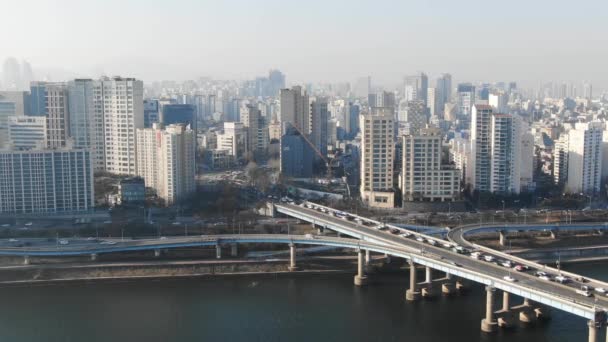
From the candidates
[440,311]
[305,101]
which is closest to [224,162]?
[305,101]

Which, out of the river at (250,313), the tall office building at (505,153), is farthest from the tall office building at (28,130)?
the tall office building at (505,153)

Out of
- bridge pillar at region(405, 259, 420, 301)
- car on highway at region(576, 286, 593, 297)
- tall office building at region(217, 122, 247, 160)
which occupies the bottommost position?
bridge pillar at region(405, 259, 420, 301)

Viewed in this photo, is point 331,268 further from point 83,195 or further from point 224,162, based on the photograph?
point 224,162

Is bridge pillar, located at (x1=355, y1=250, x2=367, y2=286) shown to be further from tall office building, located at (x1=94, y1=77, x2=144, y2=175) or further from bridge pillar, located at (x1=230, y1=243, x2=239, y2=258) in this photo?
tall office building, located at (x1=94, y1=77, x2=144, y2=175)

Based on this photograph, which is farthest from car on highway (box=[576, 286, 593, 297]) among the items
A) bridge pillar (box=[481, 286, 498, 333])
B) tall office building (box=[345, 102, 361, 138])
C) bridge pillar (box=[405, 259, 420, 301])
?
tall office building (box=[345, 102, 361, 138])

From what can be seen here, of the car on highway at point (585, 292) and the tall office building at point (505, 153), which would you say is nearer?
the car on highway at point (585, 292)

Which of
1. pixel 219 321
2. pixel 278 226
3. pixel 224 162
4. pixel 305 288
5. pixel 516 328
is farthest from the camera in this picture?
pixel 224 162

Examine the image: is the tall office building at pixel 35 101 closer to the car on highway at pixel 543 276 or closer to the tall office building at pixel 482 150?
the tall office building at pixel 482 150
